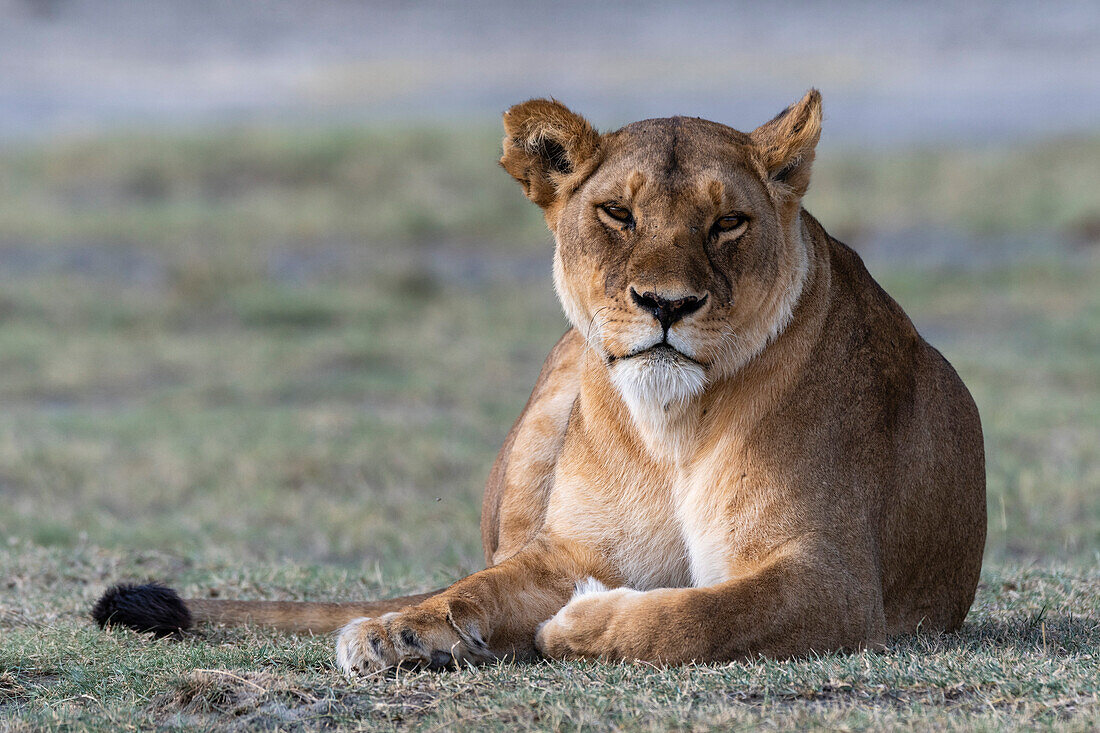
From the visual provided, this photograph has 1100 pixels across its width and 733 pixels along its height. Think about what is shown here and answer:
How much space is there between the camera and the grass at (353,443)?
112 inches

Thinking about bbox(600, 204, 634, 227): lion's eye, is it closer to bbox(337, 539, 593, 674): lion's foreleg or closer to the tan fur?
the tan fur

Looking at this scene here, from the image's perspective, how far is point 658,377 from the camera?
3.15 meters

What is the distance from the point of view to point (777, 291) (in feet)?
10.9

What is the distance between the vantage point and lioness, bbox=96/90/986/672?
10.2 feet

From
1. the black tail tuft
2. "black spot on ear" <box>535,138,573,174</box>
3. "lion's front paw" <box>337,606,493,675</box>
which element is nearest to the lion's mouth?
"black spot on ear" <box>535,138,573,174</box>

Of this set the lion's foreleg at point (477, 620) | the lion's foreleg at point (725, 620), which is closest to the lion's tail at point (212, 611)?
the lion's foreleg at point (477, 620)

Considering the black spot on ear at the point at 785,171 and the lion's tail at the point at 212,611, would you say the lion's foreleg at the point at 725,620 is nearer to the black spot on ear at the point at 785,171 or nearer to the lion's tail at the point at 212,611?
the lion's tail at the point at 212,611

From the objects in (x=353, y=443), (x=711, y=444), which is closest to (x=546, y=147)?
(x=711, y=444)

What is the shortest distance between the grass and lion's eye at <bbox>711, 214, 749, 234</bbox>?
990 mm

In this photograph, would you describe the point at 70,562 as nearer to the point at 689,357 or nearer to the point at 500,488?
the point at 500,488

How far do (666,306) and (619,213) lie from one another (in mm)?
339

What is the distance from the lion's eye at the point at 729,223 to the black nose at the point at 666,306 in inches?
9.1

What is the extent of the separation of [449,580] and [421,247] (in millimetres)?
17367

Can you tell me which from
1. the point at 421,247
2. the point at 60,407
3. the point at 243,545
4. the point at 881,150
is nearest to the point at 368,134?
the point at 421,247
